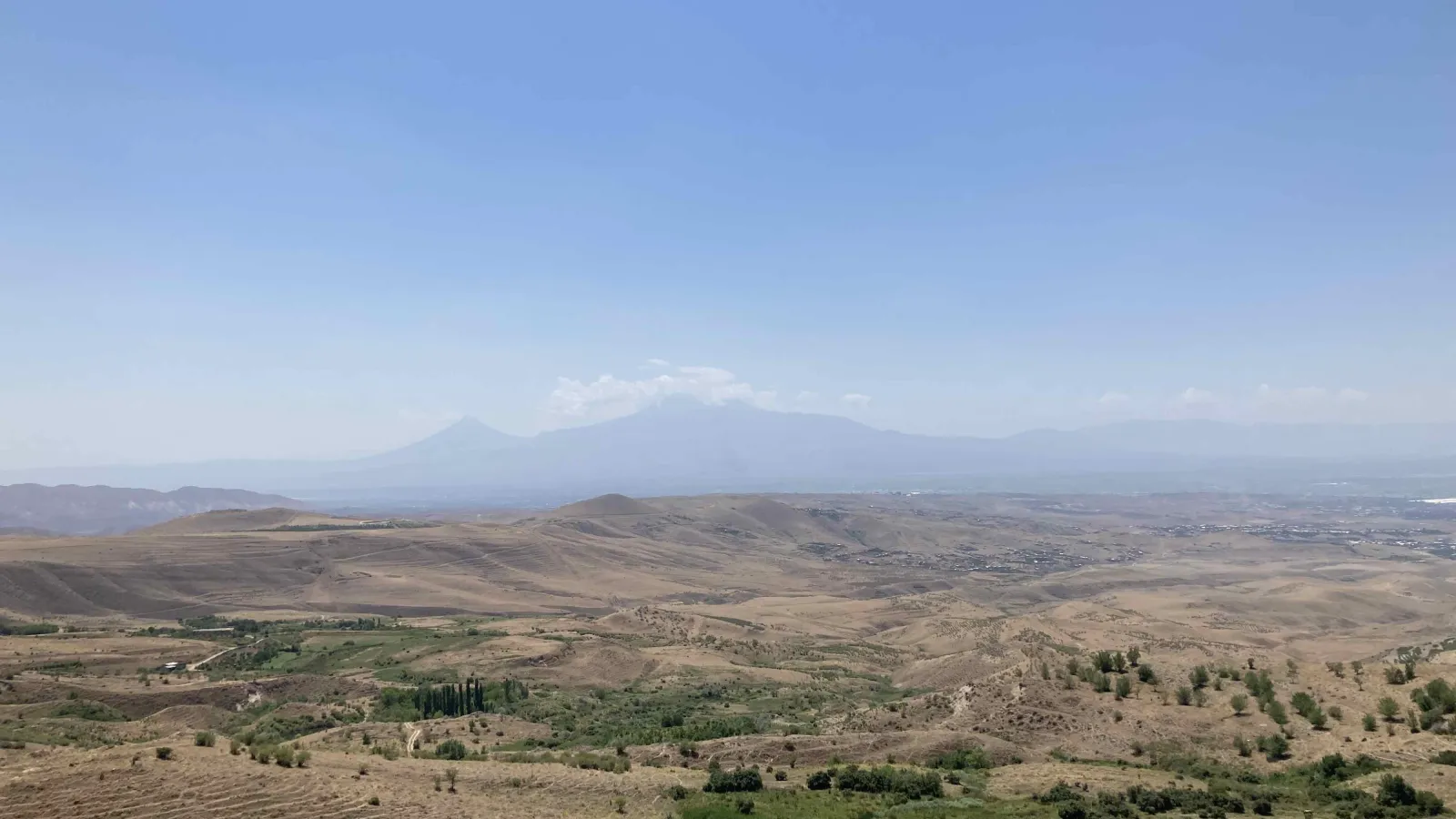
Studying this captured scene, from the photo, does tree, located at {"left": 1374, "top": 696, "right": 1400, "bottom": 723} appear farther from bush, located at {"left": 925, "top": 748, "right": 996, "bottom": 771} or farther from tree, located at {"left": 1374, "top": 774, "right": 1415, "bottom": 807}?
bush, located at {"left": 925, "top": 748, "right": 996, "bottom": 771}

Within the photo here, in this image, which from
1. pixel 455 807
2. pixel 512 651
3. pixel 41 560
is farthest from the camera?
pixel 41 560

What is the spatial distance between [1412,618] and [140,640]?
102m

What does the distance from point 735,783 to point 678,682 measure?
25.0 meters

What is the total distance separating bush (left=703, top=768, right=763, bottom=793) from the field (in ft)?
0.44

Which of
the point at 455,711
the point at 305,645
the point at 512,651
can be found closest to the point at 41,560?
the point at 305,645

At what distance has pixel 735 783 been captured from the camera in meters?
20.4

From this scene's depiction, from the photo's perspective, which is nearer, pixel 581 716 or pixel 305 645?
pixel 581 716

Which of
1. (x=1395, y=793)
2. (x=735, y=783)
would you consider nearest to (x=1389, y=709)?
(x=1395, y=793)

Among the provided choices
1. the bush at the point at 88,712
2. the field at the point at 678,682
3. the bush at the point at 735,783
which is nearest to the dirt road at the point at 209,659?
the field at the point at 678,682

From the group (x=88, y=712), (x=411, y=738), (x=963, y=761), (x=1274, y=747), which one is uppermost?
(x=1274, y=747)

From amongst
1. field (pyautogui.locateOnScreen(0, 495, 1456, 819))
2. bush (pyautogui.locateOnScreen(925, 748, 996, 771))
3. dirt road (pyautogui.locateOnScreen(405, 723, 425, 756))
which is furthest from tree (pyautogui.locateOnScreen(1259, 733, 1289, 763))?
dirt road (pyautogui.locateOnScreen(405, 723, 425, 756))

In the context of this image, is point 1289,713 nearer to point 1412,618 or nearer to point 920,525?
point 1412,618

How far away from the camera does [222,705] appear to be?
3553 cm

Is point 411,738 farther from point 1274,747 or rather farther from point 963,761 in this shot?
point 1274,747
